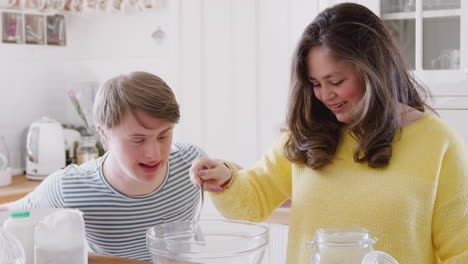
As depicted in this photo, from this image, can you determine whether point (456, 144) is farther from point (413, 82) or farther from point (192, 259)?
point (192, 259)

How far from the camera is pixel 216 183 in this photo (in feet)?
4.45

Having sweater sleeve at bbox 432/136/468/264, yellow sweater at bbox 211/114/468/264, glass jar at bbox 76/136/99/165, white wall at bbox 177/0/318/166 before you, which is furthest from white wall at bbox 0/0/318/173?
sweater sleeve at bbox 432/136/468/264

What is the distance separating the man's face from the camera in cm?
150

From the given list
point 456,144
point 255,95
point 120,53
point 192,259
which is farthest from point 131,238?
point 120,53

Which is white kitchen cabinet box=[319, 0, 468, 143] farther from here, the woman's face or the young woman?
the woman's face

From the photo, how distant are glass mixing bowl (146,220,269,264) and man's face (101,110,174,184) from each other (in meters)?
0.37

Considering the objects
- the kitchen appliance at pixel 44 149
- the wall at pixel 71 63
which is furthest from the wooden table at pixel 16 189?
the wall at pixel 71 63

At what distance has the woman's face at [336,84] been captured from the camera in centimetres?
132

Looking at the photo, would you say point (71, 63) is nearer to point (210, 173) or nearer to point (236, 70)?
point (236, 70)

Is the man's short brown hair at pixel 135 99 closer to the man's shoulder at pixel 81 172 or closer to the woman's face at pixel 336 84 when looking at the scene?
the man's shoulder at pixel 81 172

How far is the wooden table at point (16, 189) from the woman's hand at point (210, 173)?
4.82 ft

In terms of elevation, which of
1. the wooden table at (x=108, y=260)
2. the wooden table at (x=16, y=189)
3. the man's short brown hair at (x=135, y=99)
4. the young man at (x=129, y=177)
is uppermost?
the man's short brown hair at (x=135, y=99)

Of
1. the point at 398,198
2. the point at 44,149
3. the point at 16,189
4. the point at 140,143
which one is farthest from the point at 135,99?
the point at 44,149

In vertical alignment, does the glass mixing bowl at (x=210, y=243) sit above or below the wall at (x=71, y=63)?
below
